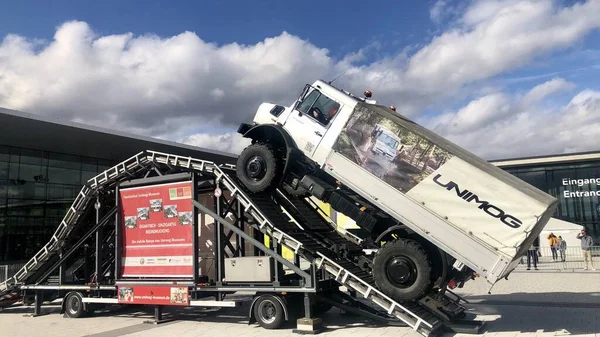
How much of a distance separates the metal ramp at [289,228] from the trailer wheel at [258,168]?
28 centimetres

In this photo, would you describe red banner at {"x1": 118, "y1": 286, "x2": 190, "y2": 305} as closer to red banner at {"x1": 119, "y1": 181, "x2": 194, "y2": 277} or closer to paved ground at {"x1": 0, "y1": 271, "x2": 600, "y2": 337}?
red banner at {"x1": 119, "y1": 181, "x2": 194, "y2": 277}

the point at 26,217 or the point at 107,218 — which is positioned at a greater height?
the point at 26,217

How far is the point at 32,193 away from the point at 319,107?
80.5 feet

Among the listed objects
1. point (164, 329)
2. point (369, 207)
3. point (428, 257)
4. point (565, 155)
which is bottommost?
point (164, 329)

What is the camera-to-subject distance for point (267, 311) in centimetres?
998

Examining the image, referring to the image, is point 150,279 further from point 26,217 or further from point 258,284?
point 26,217

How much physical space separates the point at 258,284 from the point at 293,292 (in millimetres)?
803

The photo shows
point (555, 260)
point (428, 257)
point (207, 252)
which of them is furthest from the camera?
point (555, 260)

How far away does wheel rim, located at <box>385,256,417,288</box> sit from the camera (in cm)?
871

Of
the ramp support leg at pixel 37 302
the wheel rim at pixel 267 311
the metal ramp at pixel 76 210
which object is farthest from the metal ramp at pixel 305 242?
the ramp support leg at pixel 37 302

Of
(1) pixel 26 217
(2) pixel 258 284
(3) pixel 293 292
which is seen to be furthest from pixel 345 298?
(1) pixel 26 217

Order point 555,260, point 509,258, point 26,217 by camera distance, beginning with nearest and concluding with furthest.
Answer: point 509,258, point 555,260, point 26,217

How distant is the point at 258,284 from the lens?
10.0m

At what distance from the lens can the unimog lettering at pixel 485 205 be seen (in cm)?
781
